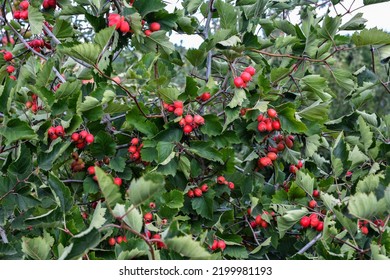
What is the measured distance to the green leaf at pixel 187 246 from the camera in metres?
1.36

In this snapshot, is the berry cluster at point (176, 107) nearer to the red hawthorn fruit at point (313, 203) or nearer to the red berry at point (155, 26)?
the red berry at point (155, 26)

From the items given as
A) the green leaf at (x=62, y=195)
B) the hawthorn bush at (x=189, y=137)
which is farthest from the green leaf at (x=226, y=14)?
the green leaf at (x=62, y=195)

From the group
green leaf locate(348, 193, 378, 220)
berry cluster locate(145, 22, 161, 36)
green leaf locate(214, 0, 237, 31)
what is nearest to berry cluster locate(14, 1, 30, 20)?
berry cluster locate(145, 22, 161, 36)

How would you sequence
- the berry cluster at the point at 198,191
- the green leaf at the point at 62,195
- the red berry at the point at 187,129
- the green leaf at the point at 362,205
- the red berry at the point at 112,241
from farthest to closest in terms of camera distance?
the berry cluster at the point at 198,191 < the red berry at the point at 187,129 < the red berry at the point at 112,241 < the green leaf at the point at 62,195 < the green leaf at the point at 362,205

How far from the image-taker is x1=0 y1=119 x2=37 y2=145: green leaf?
1.96 m

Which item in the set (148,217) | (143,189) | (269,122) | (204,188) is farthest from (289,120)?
(143,189)

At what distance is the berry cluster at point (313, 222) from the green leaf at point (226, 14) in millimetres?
820

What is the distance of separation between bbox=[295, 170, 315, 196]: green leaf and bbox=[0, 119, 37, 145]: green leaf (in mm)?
997

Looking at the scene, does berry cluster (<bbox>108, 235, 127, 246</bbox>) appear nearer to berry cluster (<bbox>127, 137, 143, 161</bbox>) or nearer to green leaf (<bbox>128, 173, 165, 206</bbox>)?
berry cluster (<bbox>127, 137, 143, 161</bbox>)

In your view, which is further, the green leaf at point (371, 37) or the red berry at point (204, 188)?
Result: the red berry at point (204, 188)

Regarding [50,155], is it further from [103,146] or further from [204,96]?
[204,96]

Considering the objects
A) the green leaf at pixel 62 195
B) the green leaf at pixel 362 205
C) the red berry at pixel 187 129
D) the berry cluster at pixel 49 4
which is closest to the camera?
the green leaf at pixel 362 205
